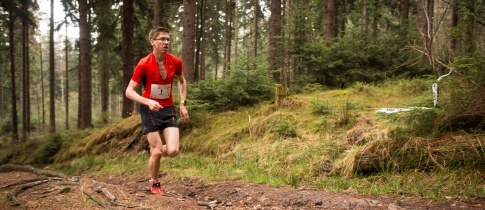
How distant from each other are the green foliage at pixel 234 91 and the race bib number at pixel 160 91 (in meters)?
4.14

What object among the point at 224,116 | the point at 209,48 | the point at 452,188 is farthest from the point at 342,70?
the point at 209,48

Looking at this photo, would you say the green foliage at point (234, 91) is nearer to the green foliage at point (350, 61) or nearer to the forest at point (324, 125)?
the forest at point (324, 125)

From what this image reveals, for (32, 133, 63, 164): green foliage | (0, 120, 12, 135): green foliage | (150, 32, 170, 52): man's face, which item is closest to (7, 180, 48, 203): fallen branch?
(150, 32, 170, 52): man's face

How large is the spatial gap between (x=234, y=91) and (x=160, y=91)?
4533 mm

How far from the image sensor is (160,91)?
14.6 ft

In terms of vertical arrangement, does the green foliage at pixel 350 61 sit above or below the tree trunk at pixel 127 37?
below

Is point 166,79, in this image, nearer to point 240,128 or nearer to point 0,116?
point 240,128

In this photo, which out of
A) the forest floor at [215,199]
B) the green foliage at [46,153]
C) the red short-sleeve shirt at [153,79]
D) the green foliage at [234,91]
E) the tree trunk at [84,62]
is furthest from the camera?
the tree trunk at [84,62]

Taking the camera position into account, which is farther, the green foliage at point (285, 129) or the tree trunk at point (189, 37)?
the tree trunk at point (189, 37)

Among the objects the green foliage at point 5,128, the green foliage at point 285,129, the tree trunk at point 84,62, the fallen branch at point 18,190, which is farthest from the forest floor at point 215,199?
the green foliage at point 5,128

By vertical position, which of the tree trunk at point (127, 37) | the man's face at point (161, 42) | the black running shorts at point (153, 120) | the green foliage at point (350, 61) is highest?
the tree trunk at point (127, 37)

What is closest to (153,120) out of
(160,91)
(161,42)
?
(160,91)

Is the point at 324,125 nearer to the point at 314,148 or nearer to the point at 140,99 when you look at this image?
the point at 314,148

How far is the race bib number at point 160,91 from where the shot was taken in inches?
174
